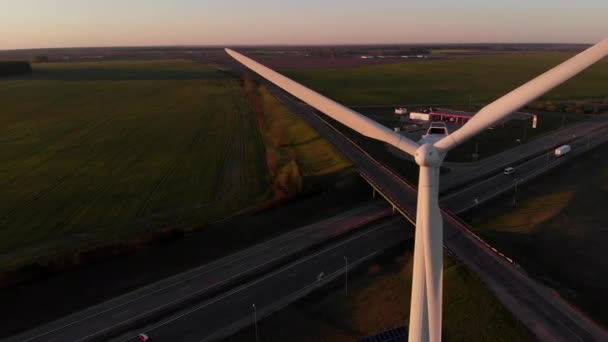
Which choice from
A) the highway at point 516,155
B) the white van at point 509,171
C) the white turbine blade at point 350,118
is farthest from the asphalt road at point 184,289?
the white van at point 509,171

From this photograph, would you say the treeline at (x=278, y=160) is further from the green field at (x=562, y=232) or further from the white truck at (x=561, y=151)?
the white truck at (x=561, y=151)

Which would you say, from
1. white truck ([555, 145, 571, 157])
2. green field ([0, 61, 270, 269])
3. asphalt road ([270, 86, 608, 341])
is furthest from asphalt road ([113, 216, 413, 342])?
white truck ([555, 145, 571, 157])

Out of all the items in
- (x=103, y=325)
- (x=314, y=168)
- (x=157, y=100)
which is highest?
(x=157, y=100)

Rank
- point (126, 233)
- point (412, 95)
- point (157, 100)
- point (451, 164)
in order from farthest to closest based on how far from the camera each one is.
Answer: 1. point (412, 95)
2. point (157, 100)
3. point (451, 164)
4. point (126, 233)

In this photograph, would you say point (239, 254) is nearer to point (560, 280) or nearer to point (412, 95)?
point (560, 280)

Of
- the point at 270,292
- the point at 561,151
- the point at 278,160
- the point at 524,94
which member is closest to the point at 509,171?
the point at 561,151

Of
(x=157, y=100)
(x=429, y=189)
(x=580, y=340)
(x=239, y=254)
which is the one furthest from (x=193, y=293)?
(x=157, y=100)

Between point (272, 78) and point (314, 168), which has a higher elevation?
point (272, 78)

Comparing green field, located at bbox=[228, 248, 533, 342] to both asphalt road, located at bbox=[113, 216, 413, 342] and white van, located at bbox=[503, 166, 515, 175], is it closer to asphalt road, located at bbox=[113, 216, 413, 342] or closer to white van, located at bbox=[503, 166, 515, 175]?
asphalt road, located at bbox=[113, 216, 413, 342]
